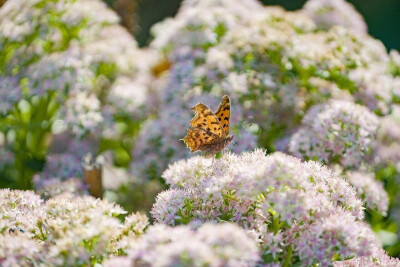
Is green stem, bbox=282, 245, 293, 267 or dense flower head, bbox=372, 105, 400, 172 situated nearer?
green stem, bbox=282, 245, 293, 267

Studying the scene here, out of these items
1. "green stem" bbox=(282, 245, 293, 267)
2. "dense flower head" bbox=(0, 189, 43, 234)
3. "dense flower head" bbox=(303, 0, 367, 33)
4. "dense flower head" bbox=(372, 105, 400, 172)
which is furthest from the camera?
"dense flower head" bbox=(303, 0, 367, 33)

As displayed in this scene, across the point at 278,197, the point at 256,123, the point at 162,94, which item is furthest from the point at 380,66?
the point at 278,197

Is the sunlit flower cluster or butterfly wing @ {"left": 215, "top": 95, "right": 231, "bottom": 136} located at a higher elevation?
the sunlit flower cluster

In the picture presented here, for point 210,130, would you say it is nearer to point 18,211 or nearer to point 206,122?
point 206,122

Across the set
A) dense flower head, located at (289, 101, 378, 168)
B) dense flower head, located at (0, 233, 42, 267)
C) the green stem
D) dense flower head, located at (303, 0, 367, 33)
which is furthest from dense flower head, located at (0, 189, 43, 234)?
dense flower head, located at (303, 0, 367, 33)

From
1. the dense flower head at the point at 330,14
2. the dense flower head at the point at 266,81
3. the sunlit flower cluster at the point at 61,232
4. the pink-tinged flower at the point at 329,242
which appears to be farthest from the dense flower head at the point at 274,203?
the dense flower head at the point at 330,14

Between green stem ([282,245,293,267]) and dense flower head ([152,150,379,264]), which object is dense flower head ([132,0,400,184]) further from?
green stem ([282,245,293,267])

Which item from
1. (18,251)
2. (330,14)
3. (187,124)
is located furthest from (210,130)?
(330,14)

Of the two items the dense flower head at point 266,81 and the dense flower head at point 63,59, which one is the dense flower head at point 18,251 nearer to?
the dense flower head at point 63,59
